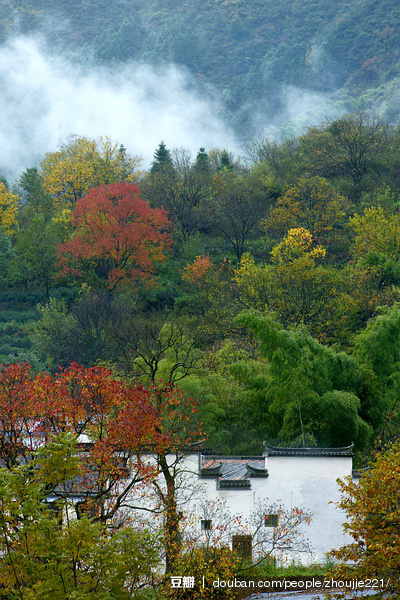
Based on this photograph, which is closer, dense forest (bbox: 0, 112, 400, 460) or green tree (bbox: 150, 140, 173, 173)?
dense forest (bbox: 0, 112, 400, 460)

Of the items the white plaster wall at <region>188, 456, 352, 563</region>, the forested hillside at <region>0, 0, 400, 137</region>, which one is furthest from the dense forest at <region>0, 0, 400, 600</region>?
the forested hillside at <region>0, 0, 400, 137</region>

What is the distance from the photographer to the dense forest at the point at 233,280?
111 feet

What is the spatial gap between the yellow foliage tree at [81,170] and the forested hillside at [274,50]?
64066 millimetres

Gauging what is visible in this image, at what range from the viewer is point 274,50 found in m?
181

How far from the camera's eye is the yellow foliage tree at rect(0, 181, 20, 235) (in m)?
70.6

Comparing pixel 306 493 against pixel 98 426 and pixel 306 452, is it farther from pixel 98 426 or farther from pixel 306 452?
pixel 98 426

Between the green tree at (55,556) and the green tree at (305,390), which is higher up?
the green tree at (305,390)

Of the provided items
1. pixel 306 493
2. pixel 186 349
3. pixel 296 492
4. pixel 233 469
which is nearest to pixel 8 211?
pixel 186 349

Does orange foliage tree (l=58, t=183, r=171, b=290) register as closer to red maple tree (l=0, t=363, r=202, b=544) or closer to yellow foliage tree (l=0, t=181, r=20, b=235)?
yellow foliage tree (l=0, t=181, r=20, b=235)

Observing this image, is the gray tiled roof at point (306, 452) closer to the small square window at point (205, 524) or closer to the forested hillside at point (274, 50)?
the small square window at point (205, 524)

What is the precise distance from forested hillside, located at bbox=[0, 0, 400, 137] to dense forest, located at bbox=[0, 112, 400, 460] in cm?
6636

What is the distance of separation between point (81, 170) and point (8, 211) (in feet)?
24.2

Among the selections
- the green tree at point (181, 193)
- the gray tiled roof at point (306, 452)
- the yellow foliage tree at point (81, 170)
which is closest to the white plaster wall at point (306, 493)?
the gray tiled roof at point (306, 452)

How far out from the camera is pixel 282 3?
196 m
